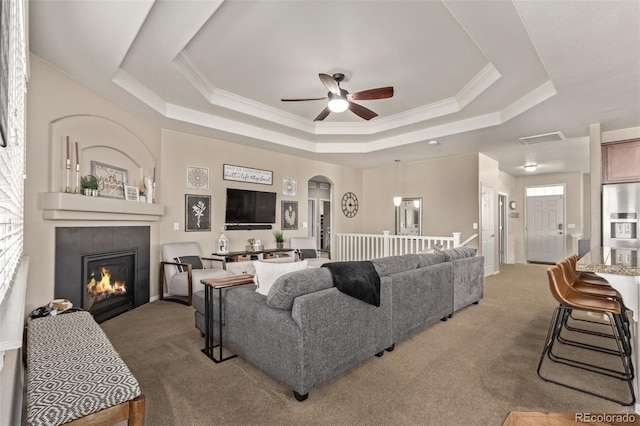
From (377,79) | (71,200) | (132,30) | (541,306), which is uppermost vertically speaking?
(377,79)

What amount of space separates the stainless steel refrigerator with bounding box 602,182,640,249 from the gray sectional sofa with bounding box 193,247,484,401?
2.98 meters

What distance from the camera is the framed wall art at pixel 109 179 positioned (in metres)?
Result: 3.76

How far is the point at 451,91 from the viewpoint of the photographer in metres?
4.43

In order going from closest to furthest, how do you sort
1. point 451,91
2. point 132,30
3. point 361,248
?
point 132,30 → point 451,91 → point 361,248

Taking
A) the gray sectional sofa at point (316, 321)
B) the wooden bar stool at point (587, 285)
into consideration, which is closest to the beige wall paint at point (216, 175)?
the gray sectional sofa at point (316, 321)

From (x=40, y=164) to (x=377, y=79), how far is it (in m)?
3.85

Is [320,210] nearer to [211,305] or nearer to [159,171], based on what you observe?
[159,171]

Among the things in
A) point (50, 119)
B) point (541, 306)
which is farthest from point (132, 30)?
point (541, 306)

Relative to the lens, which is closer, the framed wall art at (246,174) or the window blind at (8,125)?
the window blind at (8,125)

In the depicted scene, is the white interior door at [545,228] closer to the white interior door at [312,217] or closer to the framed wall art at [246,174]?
the white interior door at [312,217]

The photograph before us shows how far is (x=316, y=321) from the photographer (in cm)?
223

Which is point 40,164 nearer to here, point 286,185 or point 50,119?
point 50,119

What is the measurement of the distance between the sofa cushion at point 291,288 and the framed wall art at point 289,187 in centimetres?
449

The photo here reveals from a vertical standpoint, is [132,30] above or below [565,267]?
above
